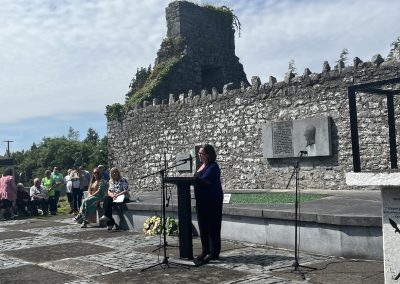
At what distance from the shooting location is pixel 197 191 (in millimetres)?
7270

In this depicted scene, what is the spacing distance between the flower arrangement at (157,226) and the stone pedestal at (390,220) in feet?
17.1

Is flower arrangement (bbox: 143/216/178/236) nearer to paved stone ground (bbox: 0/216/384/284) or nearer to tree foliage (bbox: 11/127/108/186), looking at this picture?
→ paved stone ground (bbox: 0/216/384/284)

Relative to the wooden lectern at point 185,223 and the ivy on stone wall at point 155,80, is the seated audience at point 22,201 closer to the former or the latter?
the ivy on stone wall at point 155,80

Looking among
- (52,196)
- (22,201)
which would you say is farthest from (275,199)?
(22,201)

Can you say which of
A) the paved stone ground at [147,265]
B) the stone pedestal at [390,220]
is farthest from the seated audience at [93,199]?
the stone pedestal at [390,220]

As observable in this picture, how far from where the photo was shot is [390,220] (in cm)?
507

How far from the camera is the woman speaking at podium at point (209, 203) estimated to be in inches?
284

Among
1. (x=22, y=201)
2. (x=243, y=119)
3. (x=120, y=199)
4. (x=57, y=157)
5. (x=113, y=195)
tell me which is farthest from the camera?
(x=57, y=157)

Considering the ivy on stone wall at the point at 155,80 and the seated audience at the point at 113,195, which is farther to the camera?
the ivy on stone wall at the point at 155,80

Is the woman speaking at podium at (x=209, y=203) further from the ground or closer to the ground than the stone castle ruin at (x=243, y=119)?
closer to the ground

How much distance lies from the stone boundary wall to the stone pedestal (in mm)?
6671

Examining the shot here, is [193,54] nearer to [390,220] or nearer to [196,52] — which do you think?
[196,52]

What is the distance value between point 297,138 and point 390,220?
880cm

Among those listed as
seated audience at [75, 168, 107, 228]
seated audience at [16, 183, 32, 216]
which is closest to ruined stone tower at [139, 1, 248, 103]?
seated audience at [16, 183, 32, 216]
